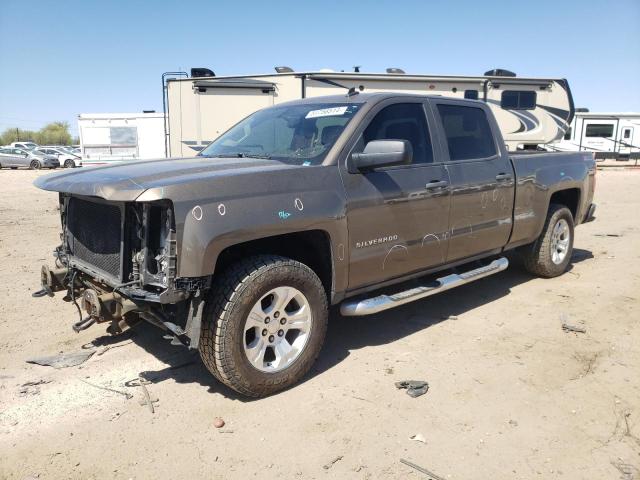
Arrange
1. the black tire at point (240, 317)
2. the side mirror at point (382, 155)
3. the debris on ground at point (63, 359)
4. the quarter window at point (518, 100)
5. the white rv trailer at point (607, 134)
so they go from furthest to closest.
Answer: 1. the white rv trailer at point (607, 134)
2. the quarter window at point (518, 100)
3. the debris on ground at point (63, 359)
4. the side mirror at point (382, 155)
5. the black tire at point (240, 317)

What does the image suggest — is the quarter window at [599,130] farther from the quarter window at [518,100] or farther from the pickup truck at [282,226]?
the pickup truck at [282,226]

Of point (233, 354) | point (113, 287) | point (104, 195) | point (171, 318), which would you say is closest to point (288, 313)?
point (233, 354)

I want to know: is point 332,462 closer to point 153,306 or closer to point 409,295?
point 153,306

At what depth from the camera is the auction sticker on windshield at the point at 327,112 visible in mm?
4073

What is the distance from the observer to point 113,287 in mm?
3240

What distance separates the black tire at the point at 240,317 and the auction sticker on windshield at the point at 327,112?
1.33 m

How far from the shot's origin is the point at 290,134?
4168 mm

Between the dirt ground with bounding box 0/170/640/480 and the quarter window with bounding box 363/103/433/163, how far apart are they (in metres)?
1.58

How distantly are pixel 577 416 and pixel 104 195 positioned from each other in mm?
3119

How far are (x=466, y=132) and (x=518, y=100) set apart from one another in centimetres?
941

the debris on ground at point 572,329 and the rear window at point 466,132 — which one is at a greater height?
the rear window at point 466,132

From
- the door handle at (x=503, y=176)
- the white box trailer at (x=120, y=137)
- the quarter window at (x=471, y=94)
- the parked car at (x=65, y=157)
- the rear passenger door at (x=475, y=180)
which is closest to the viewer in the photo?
the rear passenger door at (x=475, y=180)

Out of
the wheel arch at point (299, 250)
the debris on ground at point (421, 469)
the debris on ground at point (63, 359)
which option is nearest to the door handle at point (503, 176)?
the wheel arch at point (299, 250)

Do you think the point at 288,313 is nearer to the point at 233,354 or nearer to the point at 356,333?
the point at 233,354
